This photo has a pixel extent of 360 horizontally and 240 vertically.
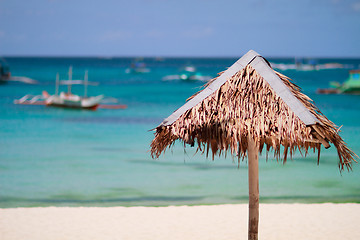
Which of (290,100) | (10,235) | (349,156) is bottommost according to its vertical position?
(10,235)

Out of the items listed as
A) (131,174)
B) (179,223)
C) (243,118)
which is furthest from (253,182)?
(131,174)

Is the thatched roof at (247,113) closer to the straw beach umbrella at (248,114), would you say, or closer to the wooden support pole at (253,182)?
the straw beach umbrella at (248,114)

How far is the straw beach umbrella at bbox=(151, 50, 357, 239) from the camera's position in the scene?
441 centimetres

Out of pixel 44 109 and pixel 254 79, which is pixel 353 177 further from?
pixel 44 109

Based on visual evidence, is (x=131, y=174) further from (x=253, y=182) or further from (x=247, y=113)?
(x=247, y=113)

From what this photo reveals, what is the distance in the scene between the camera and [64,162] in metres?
14.2

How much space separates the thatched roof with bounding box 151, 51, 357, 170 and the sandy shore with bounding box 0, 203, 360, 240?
8.88 feet

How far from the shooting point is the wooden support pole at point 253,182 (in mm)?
4797

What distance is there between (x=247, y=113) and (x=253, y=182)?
2.55 feet

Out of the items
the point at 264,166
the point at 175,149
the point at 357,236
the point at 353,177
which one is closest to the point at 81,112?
the point at 175,149

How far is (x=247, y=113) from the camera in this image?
4516 millimetres

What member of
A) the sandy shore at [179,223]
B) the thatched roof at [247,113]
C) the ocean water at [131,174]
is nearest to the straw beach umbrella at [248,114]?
the thatched roof at [247,113]

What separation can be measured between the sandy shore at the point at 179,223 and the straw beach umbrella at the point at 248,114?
2.70 metres

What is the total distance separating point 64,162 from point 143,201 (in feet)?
16.0
